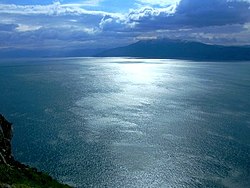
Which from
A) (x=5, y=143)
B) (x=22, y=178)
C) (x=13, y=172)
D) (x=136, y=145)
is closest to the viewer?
(x=13, y=172)

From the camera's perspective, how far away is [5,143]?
88500 millimetres

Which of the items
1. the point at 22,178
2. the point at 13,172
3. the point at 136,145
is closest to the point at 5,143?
the point at 13,172

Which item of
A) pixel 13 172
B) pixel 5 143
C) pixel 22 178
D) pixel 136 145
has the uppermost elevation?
pixel 5 143

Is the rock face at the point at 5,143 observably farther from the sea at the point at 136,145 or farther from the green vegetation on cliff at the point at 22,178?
the sea at the point at 136,145

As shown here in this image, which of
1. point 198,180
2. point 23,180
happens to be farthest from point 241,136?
point 23,180

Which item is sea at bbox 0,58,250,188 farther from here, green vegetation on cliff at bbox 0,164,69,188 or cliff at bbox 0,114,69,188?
cliff at bbox 0,114,69,188

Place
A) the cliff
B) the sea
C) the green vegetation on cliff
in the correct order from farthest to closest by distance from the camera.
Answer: the sea → the cliff → the green vegetation on cliff

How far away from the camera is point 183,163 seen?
115 meters

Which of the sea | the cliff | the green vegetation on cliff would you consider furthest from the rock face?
the sea

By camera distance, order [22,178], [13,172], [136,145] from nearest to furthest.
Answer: [13,172], [22,178], [136,145]

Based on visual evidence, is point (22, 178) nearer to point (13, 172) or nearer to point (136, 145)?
point (13, 172)

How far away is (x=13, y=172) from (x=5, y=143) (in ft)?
53.3

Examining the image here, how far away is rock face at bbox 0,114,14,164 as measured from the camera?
270 ft

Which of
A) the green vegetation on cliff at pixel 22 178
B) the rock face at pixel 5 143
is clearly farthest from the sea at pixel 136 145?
the rock face at pixel 5 143
